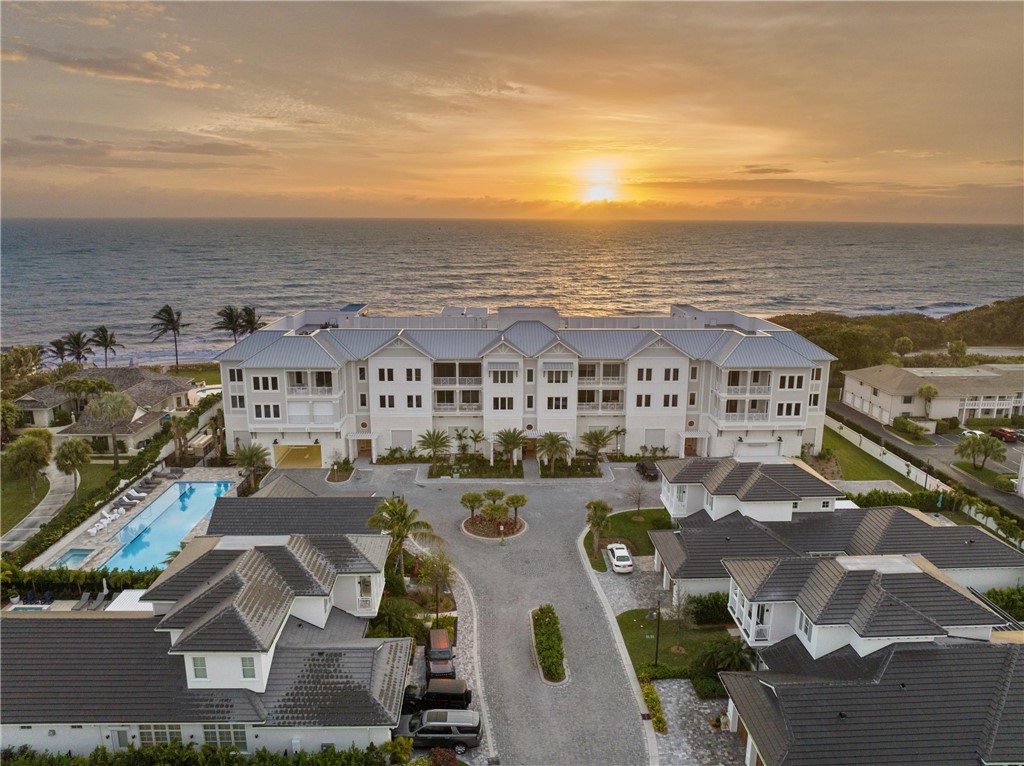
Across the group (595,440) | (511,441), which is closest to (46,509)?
(511,441)

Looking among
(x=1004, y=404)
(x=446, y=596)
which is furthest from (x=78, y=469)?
(x=1004, y=404)

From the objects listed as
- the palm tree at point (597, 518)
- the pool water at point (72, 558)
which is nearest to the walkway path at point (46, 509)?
the pool water at point (72, 558)

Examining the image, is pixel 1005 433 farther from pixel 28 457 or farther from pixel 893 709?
pixel 28 457

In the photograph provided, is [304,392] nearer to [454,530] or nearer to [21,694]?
[454,530]

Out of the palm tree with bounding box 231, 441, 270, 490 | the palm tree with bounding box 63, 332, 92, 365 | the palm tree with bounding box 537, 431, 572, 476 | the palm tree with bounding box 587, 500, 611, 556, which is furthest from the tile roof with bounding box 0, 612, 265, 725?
the palm tree with bounding box 63, 332, 92, 365

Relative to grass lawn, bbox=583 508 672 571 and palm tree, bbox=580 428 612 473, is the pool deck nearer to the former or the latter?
grass lawn, bbox=583 508 672 571
